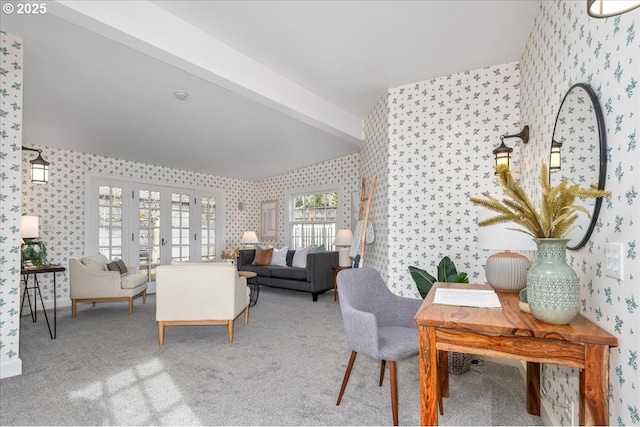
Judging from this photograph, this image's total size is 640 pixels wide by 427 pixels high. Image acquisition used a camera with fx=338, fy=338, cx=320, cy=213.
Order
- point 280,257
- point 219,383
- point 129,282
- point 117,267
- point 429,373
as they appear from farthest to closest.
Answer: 1. point 280,257
2. point 117,267
3. point 129,282
4. point 219,383
5. point 429,373

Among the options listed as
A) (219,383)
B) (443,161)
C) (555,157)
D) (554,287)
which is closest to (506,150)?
(443,161)

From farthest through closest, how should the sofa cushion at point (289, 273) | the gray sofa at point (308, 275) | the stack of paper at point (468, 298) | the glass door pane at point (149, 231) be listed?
the glass door pane at point (149, 231)
the sofa cushion at point (289, 273)
the gray sofa at point (308, 275)
the stack of paper at point (468, 298)

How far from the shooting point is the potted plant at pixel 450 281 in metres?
2.50

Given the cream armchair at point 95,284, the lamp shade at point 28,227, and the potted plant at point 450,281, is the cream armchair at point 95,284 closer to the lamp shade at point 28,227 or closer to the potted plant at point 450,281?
the lamp shade at point 28,227

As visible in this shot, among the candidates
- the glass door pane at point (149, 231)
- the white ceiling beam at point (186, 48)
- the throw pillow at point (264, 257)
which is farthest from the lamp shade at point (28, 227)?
the throw pillow at point (264, 257)

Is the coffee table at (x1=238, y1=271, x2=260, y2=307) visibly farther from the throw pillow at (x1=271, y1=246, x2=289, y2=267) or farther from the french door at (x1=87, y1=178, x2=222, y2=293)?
the french door at (x1=87, y1=178, x2=222, y2=293)

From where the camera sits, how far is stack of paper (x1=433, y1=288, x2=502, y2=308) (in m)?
1.51

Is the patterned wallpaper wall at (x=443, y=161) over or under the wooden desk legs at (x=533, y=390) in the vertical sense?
over

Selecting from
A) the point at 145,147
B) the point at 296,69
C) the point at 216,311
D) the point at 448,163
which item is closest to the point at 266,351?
the point at 216,311

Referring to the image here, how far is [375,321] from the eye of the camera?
186 centimetres

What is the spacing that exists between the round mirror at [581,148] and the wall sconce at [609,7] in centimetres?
51

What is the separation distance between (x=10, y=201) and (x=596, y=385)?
11.9 feet

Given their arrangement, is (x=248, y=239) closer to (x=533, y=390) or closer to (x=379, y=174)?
(x=379, y=174)

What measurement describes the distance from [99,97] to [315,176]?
382 cm
